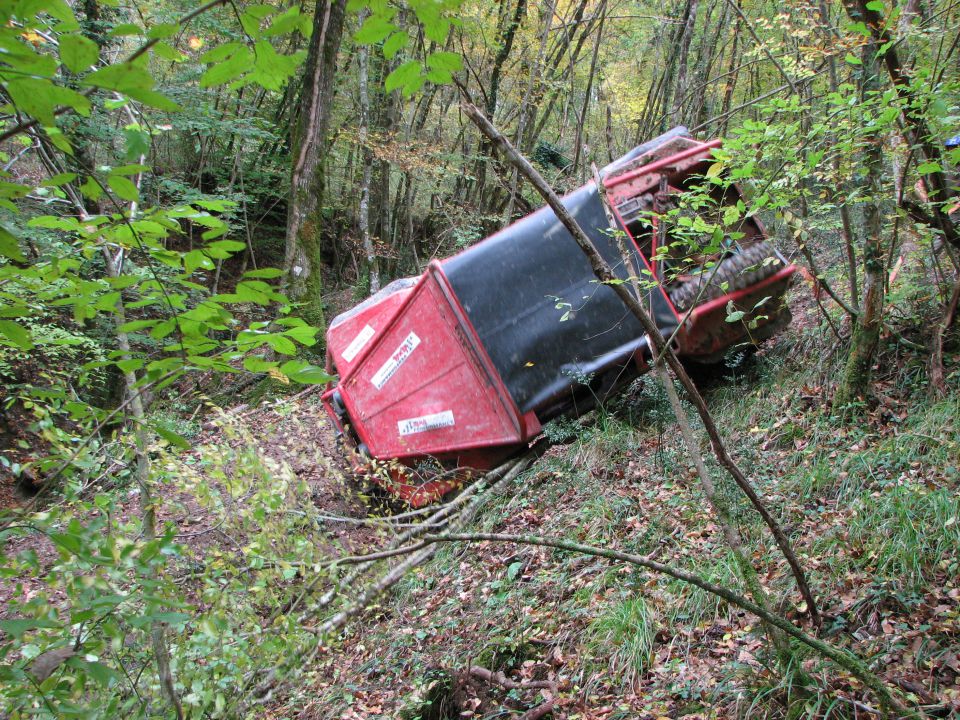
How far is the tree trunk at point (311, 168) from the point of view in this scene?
365 inches

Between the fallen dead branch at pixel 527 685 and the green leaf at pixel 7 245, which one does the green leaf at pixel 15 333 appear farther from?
the fallen dead branch at pixel 527 685

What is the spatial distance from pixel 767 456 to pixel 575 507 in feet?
4.71

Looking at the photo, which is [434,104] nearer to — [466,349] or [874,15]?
[466,349]

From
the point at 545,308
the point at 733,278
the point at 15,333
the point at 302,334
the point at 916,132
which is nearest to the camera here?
the point at 15,333

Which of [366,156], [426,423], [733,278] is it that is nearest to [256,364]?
[426,423]

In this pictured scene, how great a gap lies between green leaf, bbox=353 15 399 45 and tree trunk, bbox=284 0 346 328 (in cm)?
815

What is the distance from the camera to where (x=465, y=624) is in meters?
4.05

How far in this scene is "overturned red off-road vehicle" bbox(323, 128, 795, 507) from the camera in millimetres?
5113

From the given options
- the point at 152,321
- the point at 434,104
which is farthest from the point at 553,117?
the point at 152,321

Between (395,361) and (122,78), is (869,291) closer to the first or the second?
(395,361)

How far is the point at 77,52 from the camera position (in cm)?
115

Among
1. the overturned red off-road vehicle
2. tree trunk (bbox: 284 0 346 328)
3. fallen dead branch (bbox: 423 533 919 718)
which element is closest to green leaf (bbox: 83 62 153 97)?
fallen dead branch (bbox: 423 533 919 718)

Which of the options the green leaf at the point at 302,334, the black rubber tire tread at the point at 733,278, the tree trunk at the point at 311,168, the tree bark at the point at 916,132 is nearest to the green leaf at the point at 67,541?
the green leaf at the point at 302,334

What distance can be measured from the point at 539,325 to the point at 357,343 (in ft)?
6.63
